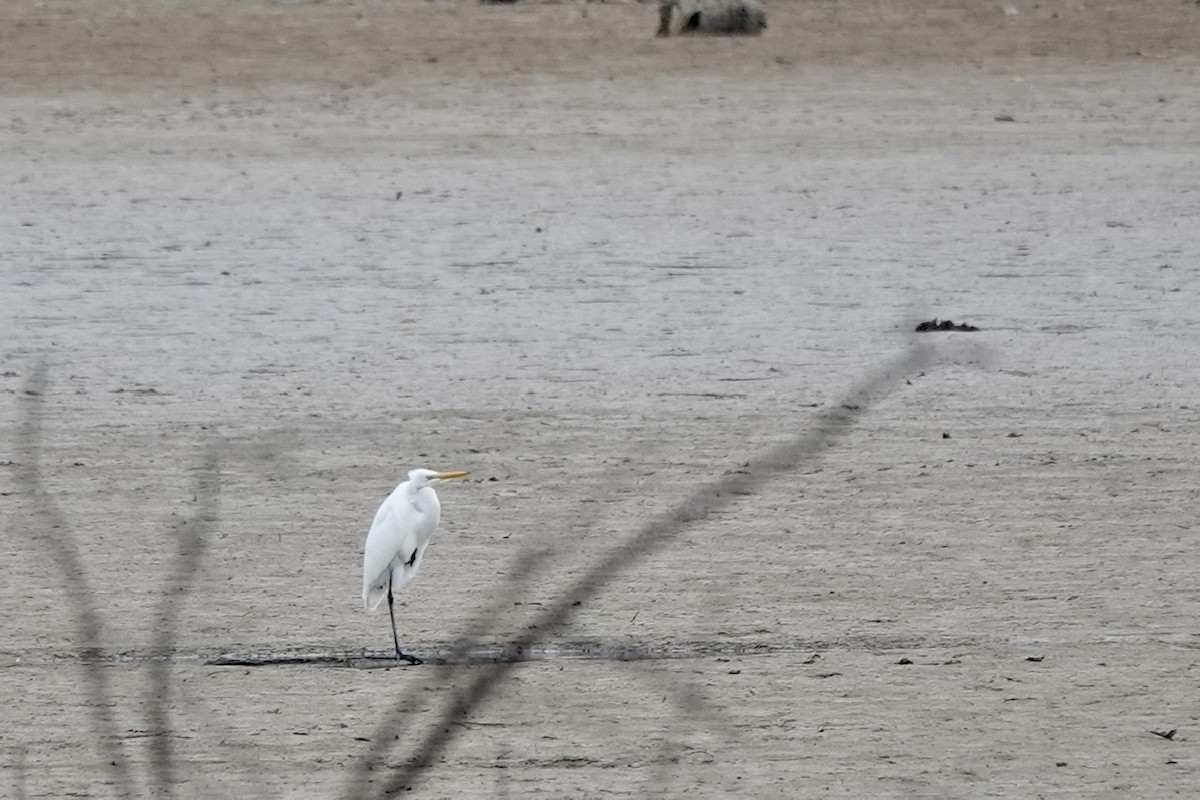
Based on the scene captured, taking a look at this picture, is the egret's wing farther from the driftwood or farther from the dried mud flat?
the driftwood

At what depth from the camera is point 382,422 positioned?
732 centimetres

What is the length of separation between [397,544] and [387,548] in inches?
1.1

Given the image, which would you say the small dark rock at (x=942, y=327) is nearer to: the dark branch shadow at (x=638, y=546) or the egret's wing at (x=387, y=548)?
the dark branch shadow at (x=638, y=546)

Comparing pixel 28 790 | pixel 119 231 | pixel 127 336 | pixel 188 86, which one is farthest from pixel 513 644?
pixel 188 86

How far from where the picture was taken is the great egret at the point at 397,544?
5.16 meters

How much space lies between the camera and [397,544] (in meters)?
5.17

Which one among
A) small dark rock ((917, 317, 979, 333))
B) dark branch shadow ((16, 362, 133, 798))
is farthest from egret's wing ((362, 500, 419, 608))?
small dark rock ((917, 317, 979, 333))

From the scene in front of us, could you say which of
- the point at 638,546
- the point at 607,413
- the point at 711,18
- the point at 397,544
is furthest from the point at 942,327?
the point at 711,18

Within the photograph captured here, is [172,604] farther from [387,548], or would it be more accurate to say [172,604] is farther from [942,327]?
[942,327]

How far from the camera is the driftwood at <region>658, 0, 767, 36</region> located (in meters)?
15.4

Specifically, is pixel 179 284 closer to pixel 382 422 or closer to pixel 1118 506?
pixel 382 422

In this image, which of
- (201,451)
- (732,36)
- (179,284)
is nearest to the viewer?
(201,451)

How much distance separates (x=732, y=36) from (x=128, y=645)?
10815 mm

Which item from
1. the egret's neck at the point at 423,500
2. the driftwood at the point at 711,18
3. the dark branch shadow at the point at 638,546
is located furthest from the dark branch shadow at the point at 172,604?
the driftwood at the point at 711,18
